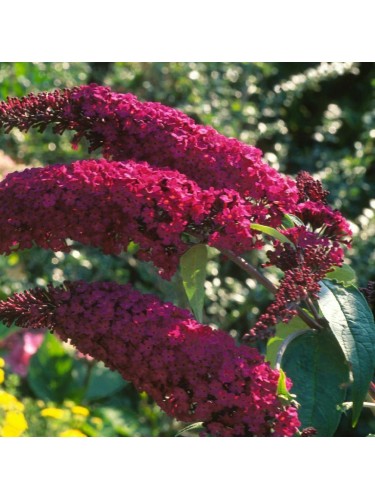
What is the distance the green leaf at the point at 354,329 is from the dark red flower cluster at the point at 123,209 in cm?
13

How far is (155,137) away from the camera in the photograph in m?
1.14

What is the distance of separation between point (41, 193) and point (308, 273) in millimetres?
359

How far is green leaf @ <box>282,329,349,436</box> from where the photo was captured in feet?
3.51

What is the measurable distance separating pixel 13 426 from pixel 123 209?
1.37 meters

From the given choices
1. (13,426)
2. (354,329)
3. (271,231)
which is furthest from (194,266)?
(13,426)

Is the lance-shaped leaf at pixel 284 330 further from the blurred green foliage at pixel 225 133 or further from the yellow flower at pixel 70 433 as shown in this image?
the blurred green foliage at pixel 225 133

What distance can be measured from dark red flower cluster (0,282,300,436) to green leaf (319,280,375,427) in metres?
0.10

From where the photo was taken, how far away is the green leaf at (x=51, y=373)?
2961mm

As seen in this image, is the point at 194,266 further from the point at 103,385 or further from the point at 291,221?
the point at 103,385

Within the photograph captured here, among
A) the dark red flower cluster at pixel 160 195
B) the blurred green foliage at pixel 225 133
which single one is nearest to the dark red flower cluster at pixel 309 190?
the dark red flower cluster at pixel 160 195

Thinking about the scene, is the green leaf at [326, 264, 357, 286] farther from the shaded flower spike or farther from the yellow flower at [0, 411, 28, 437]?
the yellow flower at [0, 411, 28, 437]
